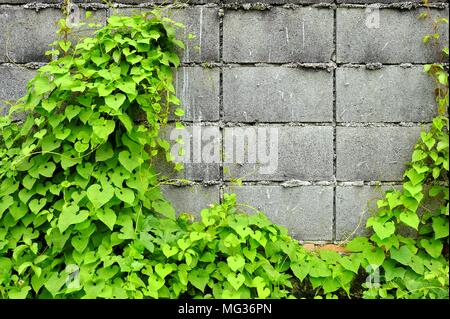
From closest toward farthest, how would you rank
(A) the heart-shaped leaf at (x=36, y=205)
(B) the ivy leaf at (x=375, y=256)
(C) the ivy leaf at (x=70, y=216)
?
(C) the ivy leaf at (x=70, y=216) → (A) the heart-shaped leaf at (x=36, y=205) → (B) the ivy leaf at (x=375, y=256)

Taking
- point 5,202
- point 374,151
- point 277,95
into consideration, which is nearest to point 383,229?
point 374,151

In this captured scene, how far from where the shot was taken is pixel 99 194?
2951 millimetres

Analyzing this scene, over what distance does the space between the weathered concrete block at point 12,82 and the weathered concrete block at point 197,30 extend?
0.70 m

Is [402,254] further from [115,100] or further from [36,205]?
[36,205]

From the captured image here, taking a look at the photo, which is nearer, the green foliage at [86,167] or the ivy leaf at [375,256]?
the green foliage at [86,167]

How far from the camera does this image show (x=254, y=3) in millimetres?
3234

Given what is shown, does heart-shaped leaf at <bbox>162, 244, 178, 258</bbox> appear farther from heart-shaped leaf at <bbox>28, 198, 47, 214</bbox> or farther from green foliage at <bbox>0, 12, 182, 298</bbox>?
heart-shaped leaf at <bbox>28, 198, 47, 214</bbox>

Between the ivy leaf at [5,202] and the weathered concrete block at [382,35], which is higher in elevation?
the weathered concrete block at [382,35]

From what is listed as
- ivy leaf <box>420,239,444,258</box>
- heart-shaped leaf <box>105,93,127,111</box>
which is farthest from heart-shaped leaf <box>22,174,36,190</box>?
ivy leaf <box>420,239,444,258</box>

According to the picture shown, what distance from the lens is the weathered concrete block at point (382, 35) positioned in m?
3.23

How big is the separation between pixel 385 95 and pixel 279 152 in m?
0.78

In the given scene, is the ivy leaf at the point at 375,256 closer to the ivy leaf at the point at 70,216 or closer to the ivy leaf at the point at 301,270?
the ivy leaf at the point at 301,270

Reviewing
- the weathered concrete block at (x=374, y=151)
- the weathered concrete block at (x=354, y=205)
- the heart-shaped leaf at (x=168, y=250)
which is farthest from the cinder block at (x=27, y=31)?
the weathered concrete block at (x=354, y=205)
